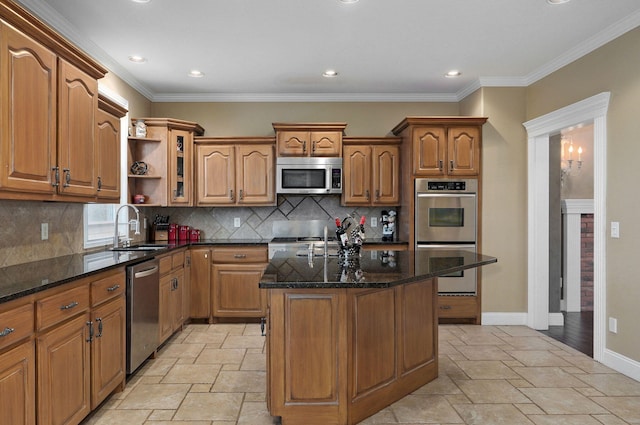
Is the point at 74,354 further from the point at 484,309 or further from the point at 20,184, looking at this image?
the point at 484,309

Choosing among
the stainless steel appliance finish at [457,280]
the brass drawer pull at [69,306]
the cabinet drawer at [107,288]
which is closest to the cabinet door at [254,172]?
the stainless steel appliance finish at [457,280]

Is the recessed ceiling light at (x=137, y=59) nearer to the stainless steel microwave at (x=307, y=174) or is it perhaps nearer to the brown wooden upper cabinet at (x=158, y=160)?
the brown wooden upper cabinet at (x=158, y=160)

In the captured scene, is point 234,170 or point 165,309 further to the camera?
point 234,170

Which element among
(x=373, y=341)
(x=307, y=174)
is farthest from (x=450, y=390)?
(x=307, y=174)

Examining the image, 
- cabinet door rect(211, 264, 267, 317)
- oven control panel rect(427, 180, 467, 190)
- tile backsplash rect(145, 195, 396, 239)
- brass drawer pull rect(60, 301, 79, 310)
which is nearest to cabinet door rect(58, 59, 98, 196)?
brass drawer pull rect(60, 301, 79, 310)

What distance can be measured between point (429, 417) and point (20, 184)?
2732mm

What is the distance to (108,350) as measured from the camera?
2.80m

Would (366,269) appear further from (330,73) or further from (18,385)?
(330,73)

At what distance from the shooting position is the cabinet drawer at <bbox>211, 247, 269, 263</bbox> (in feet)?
16.3

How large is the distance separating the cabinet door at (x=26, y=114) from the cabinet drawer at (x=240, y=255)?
255 centimetres

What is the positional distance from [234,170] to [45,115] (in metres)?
2.88

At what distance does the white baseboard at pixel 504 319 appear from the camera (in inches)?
192

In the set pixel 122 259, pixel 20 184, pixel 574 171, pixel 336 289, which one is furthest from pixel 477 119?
pixel 20 184

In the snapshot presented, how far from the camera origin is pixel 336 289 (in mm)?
2508
